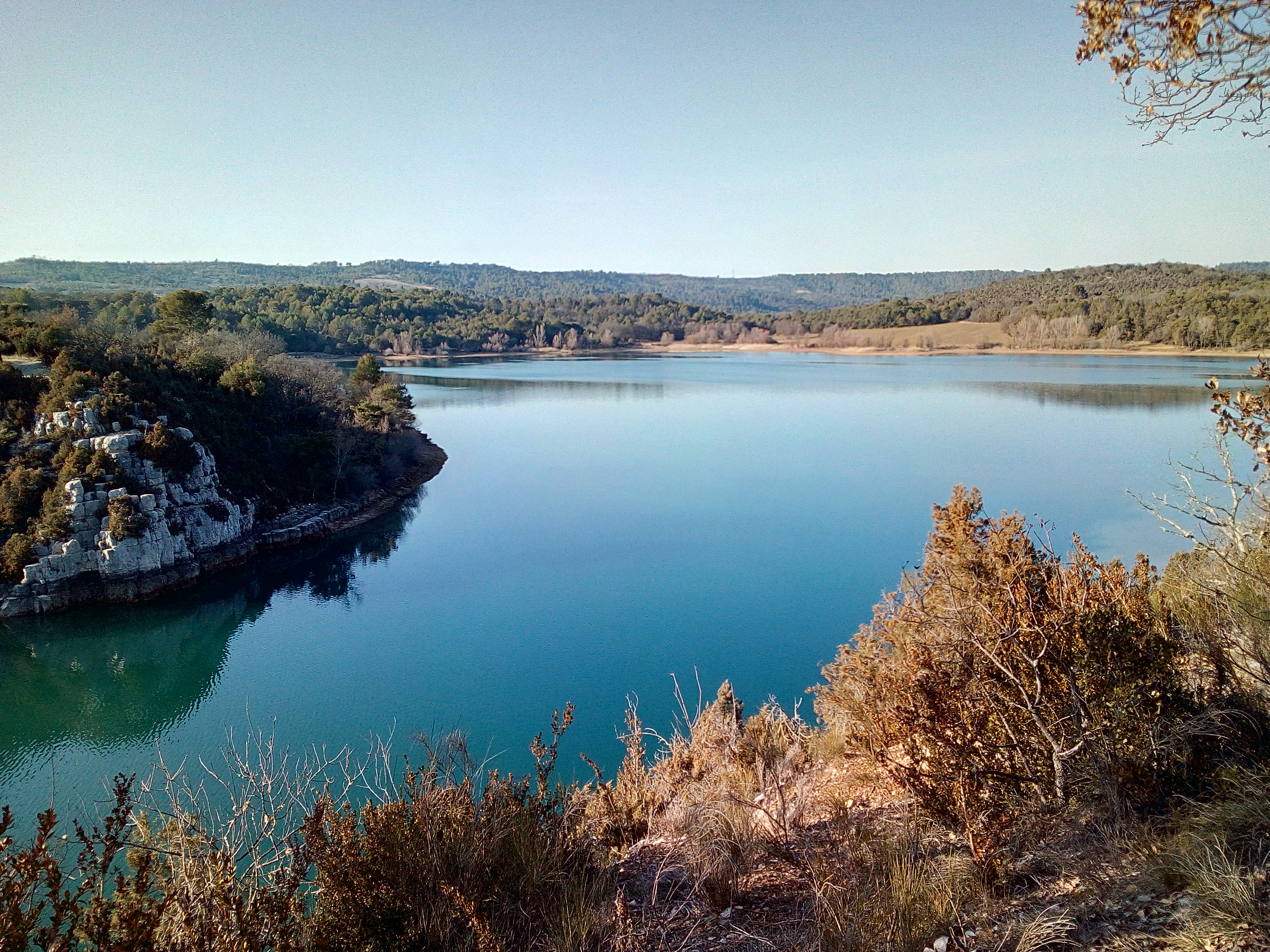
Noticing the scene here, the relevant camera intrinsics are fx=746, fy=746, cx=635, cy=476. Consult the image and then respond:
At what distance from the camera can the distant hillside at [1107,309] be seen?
1750 inches

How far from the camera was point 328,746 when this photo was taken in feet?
29.4

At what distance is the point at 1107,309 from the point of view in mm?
58062

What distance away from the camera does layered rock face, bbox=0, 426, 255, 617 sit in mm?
14711

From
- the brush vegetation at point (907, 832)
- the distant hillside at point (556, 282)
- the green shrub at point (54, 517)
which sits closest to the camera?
the brush vegetation at point (907, 832)

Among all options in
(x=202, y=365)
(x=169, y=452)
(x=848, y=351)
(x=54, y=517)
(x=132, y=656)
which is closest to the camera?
(x=132, y=656)

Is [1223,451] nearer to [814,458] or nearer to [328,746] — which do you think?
[328,746]

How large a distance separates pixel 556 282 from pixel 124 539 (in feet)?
555

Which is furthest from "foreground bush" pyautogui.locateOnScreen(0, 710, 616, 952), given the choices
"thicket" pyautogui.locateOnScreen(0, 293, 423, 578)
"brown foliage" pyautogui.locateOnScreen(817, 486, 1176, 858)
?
"thicket" pyautogui.locateOnScreen(0, 293, 423, 578)

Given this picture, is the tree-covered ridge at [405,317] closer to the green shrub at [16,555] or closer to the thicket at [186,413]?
the thicket at [186,413]

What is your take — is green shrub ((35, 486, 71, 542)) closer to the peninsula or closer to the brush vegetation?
the peninsula

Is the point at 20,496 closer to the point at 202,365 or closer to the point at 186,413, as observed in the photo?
the point at 186,413

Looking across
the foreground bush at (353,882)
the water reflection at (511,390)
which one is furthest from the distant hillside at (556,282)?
the foreground bush at (353,882)

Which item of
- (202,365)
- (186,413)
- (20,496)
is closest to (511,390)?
(202,365)

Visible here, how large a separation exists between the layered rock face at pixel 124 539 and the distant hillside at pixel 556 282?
8075 centimetres
